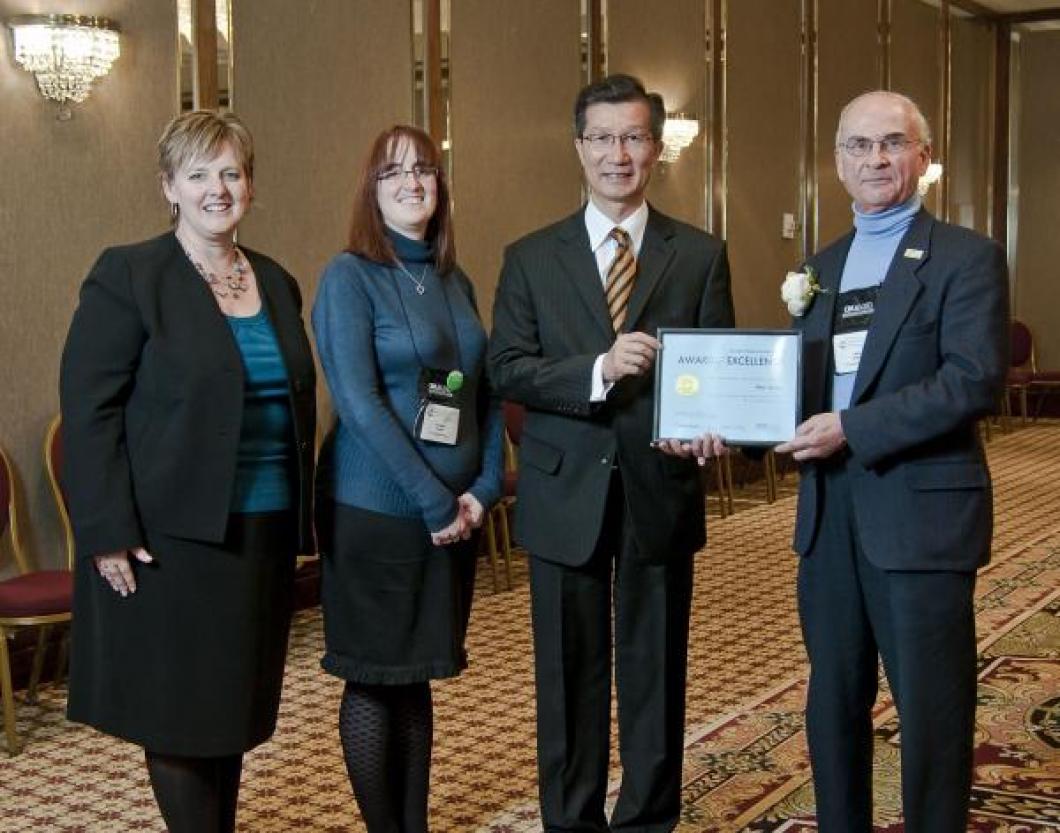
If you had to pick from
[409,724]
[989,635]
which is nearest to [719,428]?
[409,724]

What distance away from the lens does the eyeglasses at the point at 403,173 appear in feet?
10.4

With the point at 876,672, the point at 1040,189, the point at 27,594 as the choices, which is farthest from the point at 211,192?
the point at 1040,189

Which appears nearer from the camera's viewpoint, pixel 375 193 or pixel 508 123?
pixel 375 193

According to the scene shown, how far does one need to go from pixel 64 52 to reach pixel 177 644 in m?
3.24

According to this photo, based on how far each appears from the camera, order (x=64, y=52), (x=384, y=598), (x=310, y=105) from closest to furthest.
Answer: (x=384, y=598) < (x=64, y=52) < (x=310, y=105)

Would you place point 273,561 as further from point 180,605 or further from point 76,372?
point 76,372

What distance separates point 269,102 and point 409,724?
3920 mm

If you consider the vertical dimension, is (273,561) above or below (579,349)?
below

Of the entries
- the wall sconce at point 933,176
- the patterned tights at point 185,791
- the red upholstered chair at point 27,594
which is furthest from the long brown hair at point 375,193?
the wall sconce at point 933,176

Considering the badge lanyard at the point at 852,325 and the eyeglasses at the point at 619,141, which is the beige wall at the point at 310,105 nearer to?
the eyeglasses at the point at 619,141

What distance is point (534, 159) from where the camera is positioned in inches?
326

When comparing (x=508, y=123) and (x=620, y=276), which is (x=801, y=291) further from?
(x=508, y=123)

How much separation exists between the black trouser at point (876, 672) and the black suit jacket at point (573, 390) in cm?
37

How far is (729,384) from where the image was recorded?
10.3ft
